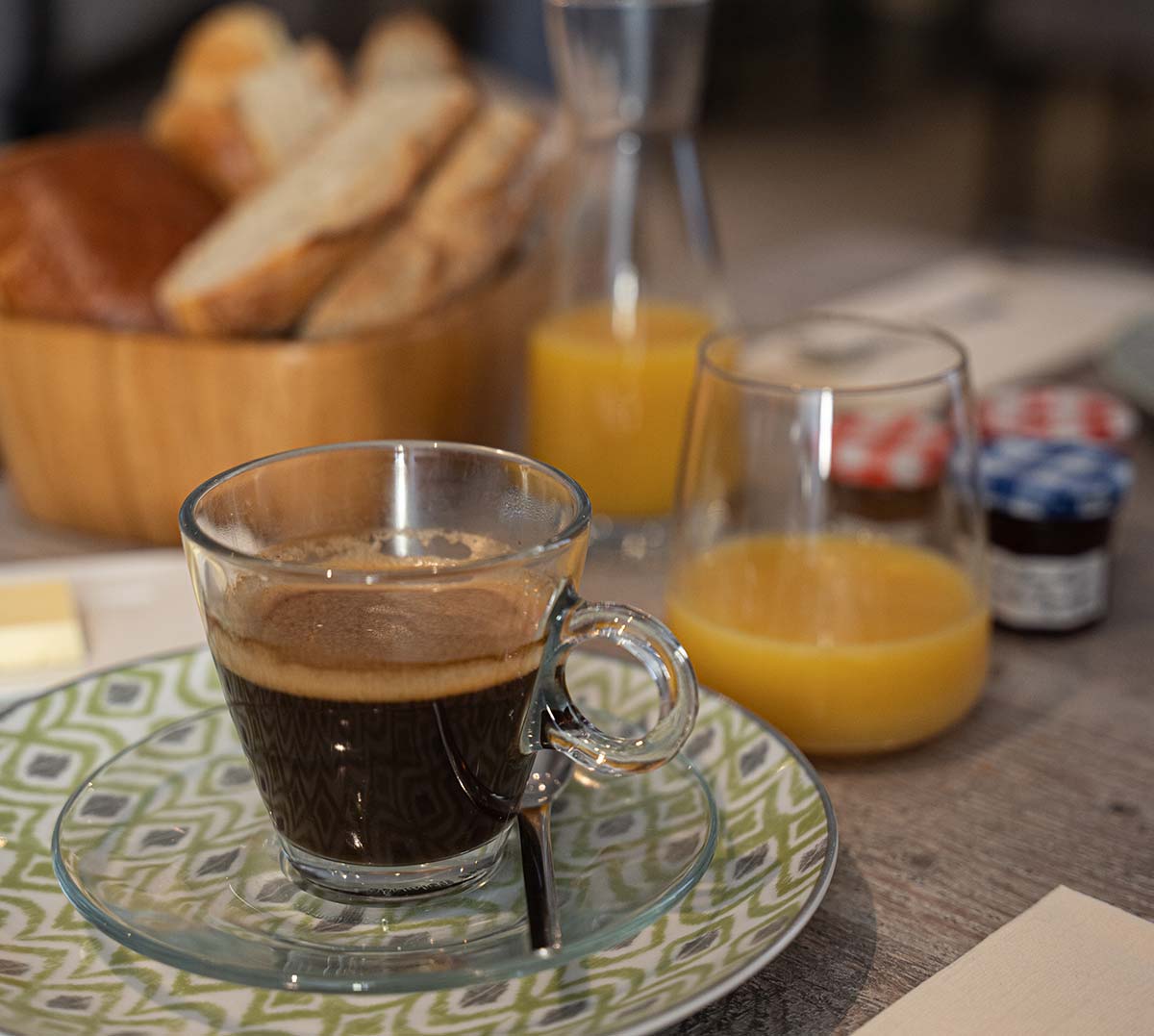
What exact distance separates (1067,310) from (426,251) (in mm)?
671

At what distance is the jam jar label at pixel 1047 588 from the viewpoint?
780 millimetres

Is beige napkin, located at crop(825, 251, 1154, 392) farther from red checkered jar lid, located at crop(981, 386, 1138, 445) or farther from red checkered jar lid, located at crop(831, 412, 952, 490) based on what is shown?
red checkered jar lid, located at crop(831, 412, 952, 490)

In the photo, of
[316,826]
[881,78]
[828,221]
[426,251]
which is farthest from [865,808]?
[881,78]

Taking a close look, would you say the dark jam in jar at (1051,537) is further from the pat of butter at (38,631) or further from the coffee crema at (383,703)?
the pat of butter at (38,631)

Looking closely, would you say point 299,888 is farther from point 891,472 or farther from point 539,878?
point 891,472

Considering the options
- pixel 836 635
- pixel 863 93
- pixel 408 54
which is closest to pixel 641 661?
pixel 836 635

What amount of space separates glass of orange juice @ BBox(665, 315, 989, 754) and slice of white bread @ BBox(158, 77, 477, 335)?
0.27m

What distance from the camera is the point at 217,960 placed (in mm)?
459

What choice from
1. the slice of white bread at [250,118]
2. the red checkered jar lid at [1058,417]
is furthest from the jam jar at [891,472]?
the slice of white bread at [250,118]

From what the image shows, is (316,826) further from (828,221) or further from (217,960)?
(828,221)

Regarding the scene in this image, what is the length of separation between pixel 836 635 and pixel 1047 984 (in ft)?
0.67

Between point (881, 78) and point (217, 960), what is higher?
point (217, 960)

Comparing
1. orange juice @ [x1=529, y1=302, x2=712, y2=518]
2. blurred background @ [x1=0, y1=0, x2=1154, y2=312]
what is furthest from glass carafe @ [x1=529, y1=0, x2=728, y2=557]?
blurred background @ [x1=0, y1=0, x2=1154, y2=312]

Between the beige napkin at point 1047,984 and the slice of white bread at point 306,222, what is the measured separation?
21.5 inches
